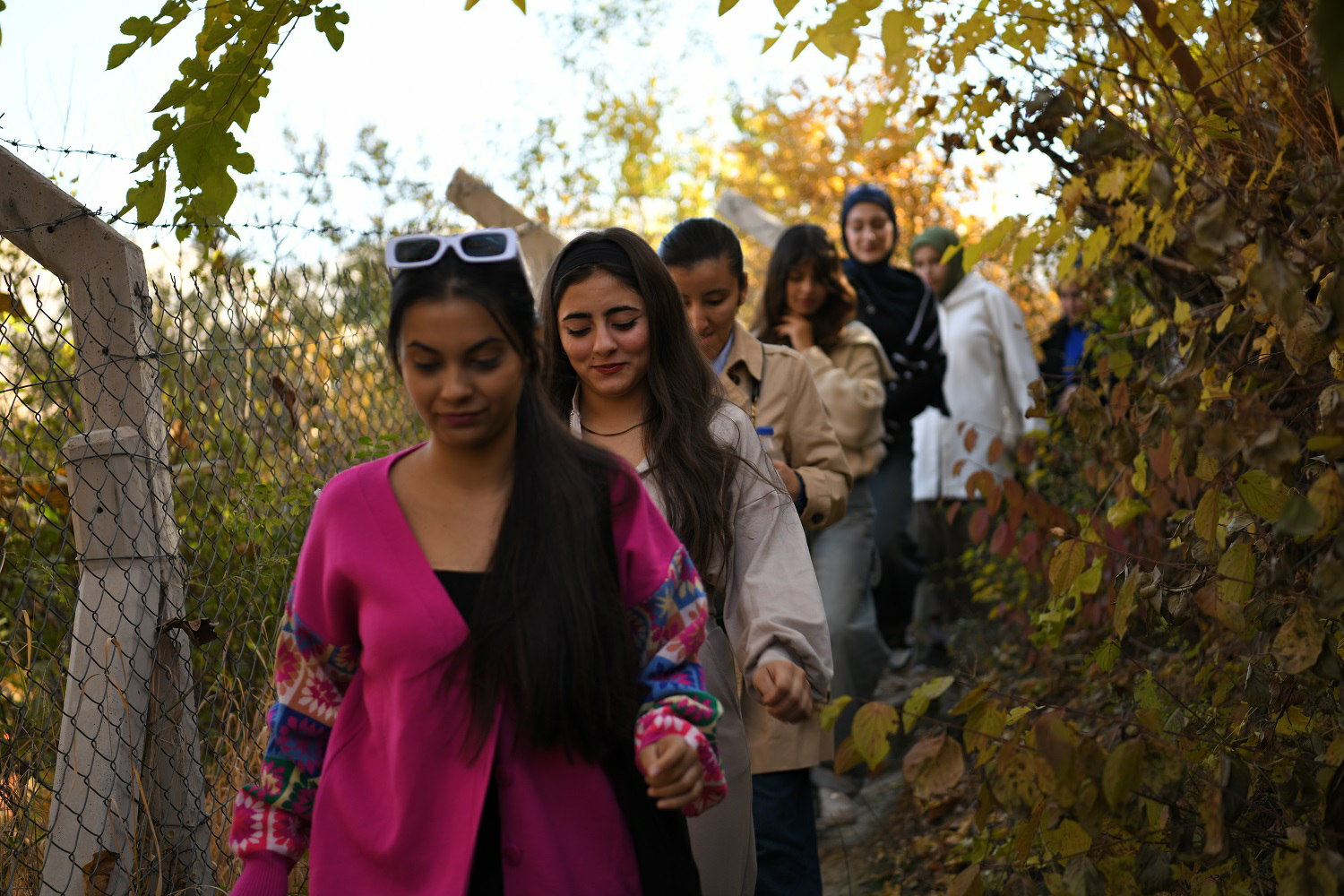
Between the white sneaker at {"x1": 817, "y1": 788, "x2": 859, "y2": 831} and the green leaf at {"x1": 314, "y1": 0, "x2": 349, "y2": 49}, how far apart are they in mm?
3397

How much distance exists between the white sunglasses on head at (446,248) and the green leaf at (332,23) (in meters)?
1.10

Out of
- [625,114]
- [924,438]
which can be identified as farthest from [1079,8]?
[625,114]

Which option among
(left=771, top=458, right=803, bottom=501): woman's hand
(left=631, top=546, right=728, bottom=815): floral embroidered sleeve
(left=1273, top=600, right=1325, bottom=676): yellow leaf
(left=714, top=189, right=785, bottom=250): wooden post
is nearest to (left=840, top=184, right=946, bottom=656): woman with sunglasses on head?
(left=714, top=189, right=785, bottom=250): wooden post

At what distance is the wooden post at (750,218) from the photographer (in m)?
8.16

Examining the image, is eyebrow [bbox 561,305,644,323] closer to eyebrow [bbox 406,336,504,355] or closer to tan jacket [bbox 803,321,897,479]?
eyebrow [bbox 406,336,504,355]

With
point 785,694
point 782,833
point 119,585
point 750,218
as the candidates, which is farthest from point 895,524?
point 785,694

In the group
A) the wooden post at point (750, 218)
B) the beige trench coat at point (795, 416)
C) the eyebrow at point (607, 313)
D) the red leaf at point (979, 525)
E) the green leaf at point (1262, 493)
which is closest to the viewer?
the green leaf at point (1262, 493)

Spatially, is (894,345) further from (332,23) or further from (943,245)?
(332,23)

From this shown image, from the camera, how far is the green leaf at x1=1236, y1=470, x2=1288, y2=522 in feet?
7.18

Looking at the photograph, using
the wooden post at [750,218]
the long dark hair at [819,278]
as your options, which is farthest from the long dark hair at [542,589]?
the wooden post at [750,218]

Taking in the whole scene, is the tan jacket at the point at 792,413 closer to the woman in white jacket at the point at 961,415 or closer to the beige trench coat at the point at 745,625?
the beige trench coat at the point at 745,625

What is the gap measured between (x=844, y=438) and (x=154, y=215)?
313cm

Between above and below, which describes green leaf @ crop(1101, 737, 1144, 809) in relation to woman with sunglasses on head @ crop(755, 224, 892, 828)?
below

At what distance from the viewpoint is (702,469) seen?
8.46 feet
